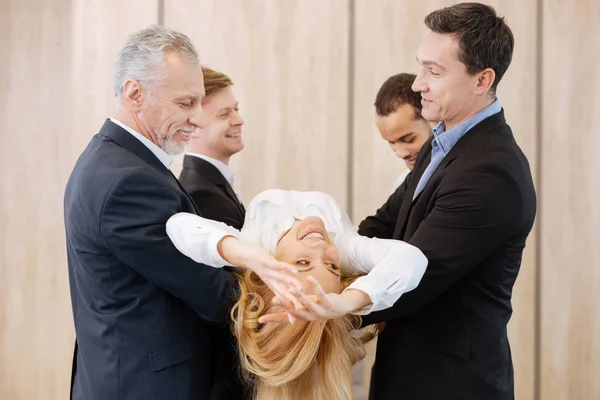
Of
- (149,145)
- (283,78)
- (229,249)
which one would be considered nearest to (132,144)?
(149,145)

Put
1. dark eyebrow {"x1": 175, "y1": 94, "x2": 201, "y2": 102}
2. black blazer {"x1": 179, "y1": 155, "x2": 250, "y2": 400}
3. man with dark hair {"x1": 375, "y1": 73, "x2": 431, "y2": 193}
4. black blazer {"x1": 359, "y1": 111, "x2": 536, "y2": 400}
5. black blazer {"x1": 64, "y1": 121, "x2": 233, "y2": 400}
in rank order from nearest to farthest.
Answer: black blazer {"x1": 64, "y1": 121, "x2": 233, "y2": 400}
black blazer {"x1": 359, "y1": 111, "x2": 536, "y2": 400}
dark eyebrow {"x1": 175, "y1": 94, "x2": 201, "y2": 102}
black blazer {"x1": 179, "y1": 155, "x2": 250, "y2": 400}
man with dark hair {"x1": 375, "y1": 73, "x2": 431, "y2": 193}

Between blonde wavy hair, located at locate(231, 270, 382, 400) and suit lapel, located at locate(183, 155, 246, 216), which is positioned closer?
blonde wavy hair, located at locate(231, 270, 382, 400)

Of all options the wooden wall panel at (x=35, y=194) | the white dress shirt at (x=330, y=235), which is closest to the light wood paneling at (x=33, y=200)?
the wooden wall panel at (x=35, y=194)

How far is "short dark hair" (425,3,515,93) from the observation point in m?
2.29

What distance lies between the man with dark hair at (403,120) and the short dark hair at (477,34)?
74 cm

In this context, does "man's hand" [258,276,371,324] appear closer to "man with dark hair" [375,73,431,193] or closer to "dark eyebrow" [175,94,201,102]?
"dark eyebrow" [175,94,201,102]

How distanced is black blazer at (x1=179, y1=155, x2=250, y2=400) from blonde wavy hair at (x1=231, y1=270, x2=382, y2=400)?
162mm

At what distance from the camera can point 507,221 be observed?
2145 mm

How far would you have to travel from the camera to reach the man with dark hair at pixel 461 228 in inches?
83.4

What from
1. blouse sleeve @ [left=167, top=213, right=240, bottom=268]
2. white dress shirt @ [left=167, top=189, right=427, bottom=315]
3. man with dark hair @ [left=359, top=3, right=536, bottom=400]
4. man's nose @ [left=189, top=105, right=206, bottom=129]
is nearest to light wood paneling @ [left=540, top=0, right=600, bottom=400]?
man with dark hair @ [left=359, top=3, right=536, bottom=400]

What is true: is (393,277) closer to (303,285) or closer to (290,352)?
(303,285)

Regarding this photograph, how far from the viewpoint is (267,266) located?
1.77 m

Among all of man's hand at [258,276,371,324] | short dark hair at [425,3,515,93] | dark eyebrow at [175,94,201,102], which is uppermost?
short dark hair at [425,3,515,93]

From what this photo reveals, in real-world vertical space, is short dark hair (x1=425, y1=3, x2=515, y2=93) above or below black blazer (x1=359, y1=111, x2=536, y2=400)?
above
